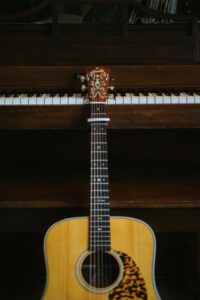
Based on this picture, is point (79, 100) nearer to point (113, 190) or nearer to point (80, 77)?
point (80, 77)

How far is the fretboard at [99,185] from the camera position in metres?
1.24

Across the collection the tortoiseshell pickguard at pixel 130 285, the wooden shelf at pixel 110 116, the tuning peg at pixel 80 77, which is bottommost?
the tortoiseshell pickguard at pixel 130 285

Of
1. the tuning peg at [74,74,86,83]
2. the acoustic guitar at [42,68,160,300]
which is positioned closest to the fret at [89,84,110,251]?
the acoustic guitar at [42,68,160,300]

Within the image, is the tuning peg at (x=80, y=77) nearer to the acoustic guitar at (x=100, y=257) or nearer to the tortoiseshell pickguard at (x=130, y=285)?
the acoustic guitar at (x=100, y=257)

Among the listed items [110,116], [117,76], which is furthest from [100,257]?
[117,76]

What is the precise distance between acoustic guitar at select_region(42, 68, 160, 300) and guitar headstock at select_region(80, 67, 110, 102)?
0.33 metres

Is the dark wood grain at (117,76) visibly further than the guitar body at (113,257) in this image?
Yes

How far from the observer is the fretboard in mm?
1235

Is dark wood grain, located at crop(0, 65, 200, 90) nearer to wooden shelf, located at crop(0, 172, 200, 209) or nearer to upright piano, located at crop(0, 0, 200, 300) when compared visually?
upright piano, located at crop(0, 0, 200, 300)

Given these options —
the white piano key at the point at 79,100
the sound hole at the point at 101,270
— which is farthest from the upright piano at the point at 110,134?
the sound hole at the point at 101,270

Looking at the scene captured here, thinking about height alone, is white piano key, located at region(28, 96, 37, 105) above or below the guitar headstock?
below

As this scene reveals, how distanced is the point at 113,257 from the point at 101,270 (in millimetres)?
57

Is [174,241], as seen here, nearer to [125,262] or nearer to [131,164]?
[131,164]

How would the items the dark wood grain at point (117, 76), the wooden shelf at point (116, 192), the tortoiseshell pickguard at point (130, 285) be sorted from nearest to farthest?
1. the tortoiseshell pickguard at point (130, 285)
2. the wooden shelf at point (116, 192)
3. the dark wood grain at point (117, 76)
